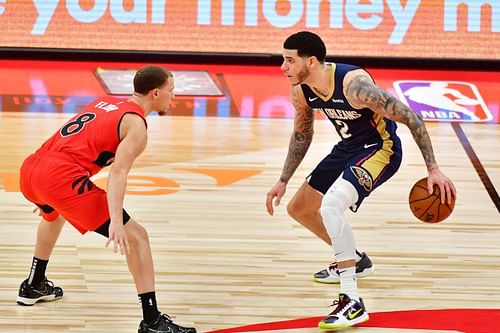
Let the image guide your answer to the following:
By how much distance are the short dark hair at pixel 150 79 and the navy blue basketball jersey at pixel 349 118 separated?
2.96 feet

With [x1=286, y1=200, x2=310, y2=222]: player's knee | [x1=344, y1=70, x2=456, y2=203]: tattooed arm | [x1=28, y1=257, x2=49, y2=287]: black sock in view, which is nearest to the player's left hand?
[x1=344, y1=70, x2=456, y2=203]: tattooed arm

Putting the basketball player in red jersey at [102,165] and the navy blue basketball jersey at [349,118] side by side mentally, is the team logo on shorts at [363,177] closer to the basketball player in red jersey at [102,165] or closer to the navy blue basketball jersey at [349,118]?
the navy blue basketball jersey at [349,118]

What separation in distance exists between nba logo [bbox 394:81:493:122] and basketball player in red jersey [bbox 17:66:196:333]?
5583 millimetres

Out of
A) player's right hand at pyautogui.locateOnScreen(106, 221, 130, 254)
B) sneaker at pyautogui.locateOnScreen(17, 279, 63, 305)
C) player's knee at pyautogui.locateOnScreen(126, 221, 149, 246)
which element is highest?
player's right hand at pyautogui.locateOnScreen(106, 221, 130, 254)

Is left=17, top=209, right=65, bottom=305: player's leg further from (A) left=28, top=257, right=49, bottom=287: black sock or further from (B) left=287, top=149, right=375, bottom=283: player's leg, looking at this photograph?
(B) left=287, top=149, right=375, bottom=283: player's leg

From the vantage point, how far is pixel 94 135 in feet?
18.9

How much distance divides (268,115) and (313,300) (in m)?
4.77

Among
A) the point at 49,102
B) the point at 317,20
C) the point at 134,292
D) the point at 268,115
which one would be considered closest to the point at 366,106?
the point at 134,292

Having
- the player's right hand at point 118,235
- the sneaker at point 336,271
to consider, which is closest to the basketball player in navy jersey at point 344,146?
A: the sneaker at point 336,271

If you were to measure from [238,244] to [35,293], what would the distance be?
1.61m

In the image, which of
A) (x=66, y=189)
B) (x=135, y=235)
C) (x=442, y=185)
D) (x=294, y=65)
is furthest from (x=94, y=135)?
(x=442, y=185)

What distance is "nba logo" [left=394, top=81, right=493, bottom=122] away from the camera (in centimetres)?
1111

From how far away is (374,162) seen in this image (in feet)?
20.6

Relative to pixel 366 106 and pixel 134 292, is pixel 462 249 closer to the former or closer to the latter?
pixel 366 106
